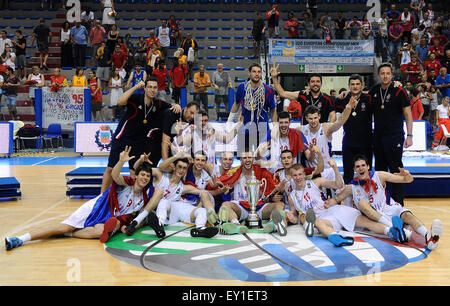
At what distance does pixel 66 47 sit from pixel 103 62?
94.1 inches

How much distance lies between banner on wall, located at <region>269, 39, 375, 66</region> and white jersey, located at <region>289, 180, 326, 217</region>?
1245 centimetres

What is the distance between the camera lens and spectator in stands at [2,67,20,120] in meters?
15.9

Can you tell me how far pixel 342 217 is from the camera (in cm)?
593

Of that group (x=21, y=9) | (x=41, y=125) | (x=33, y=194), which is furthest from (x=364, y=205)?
(x=21, y=9)

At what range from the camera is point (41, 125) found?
49.5ft

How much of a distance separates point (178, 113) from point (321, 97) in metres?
2.24

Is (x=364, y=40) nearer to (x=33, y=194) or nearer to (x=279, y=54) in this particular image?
(x=279, y=54)

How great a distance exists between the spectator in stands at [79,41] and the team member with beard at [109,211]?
531 inches

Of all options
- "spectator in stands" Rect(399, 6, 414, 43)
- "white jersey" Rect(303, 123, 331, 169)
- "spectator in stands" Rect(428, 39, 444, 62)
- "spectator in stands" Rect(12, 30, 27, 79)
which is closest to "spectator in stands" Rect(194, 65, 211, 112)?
"spectator in stands" Rect(12, 30, 27, 79)

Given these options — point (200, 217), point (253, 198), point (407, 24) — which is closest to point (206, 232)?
point (200, 217)

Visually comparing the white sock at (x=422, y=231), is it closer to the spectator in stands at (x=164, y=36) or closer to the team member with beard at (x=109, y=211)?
the team member with beard at (x=109, y=211)

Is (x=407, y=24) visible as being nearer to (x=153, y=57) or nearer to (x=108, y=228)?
(x=153, y=57)

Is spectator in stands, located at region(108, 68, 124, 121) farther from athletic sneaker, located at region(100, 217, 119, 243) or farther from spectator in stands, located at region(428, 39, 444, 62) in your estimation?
spectator in stands, located at region(428, 39, 444, 62)

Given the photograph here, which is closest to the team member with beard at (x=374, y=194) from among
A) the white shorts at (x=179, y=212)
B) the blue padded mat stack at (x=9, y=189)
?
the white shorts at (x=179, y=212)
